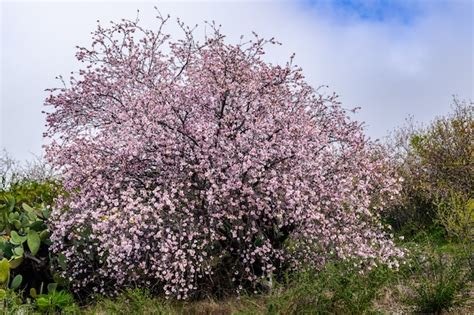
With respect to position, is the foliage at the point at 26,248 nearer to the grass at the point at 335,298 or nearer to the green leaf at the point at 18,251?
the green leaf at the point at 18,251

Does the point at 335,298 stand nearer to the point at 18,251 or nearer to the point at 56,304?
the point at 56,304

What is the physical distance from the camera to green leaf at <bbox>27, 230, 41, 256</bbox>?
770 centimetres

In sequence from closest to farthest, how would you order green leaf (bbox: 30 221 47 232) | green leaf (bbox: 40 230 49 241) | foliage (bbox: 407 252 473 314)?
foliage (bbox: 407 252 473 314) < green leaf (bbox: 40 230 49 241) < green leaf (bbox: 30 221 47 232)

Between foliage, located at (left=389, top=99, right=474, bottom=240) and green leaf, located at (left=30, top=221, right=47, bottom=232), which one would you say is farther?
foliage, located at (left=389, top=99, right=474, bottom=240)

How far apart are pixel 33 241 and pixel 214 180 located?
295cm

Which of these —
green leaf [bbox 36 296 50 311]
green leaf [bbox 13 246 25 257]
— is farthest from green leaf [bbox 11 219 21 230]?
green leaf [bbox 36 296 50 311]

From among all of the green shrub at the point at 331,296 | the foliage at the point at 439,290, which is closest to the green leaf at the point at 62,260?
the green shrub at the point at 331,296

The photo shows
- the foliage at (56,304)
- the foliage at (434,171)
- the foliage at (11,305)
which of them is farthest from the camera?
the foliage at (434,171)

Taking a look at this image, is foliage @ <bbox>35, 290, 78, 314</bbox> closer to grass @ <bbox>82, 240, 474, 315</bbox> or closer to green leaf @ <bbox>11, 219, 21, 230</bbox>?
grass @ <bbox>82, 240, 474, 315</bbox>

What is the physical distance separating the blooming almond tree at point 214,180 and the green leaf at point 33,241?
0.32m

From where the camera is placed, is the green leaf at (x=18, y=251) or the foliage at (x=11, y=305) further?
the green leaf at (x=18, y=251)

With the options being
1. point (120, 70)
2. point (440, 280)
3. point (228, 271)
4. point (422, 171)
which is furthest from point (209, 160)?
point (422, 171)

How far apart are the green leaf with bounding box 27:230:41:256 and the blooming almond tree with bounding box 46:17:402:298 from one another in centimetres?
32

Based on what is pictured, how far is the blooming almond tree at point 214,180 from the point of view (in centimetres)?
640
